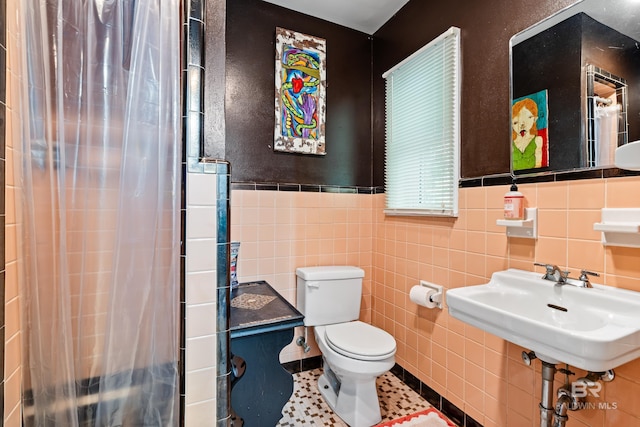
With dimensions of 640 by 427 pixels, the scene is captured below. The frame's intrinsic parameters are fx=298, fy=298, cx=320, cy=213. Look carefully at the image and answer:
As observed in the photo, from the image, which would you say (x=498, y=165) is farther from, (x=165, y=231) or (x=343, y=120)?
(x=165, y=231)

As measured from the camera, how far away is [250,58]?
2.03m

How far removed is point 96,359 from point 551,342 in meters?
1.35

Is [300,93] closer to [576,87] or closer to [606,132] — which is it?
[576,87]

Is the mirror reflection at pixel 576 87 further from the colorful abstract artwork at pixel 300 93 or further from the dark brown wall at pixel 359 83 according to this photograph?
the colorful abstract artwork at pixel 300 93

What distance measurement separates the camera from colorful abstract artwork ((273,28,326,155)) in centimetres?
211

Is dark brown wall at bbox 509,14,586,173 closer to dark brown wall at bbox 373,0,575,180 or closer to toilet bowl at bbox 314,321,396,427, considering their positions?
dark brown wall at bbox 373,0,575,180

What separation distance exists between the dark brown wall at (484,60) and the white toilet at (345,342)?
41.5 inches

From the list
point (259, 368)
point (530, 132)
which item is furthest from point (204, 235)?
point (530, 132)

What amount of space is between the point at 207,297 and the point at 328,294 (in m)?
1.14

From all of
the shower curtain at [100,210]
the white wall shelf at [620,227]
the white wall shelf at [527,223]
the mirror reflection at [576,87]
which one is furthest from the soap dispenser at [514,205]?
the shower curtain at [100,210]

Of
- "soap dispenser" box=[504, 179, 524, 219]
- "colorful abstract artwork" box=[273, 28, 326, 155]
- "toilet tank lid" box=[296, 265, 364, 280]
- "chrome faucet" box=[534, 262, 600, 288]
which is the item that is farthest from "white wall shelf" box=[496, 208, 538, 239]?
"colorful abstract artwork" box=[273, 28, 326, 155]

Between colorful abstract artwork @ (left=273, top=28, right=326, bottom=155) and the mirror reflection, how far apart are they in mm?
1234

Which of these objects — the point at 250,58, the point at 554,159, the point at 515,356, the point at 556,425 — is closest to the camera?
the point at 556,425

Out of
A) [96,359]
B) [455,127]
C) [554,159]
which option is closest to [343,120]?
[455,127]
